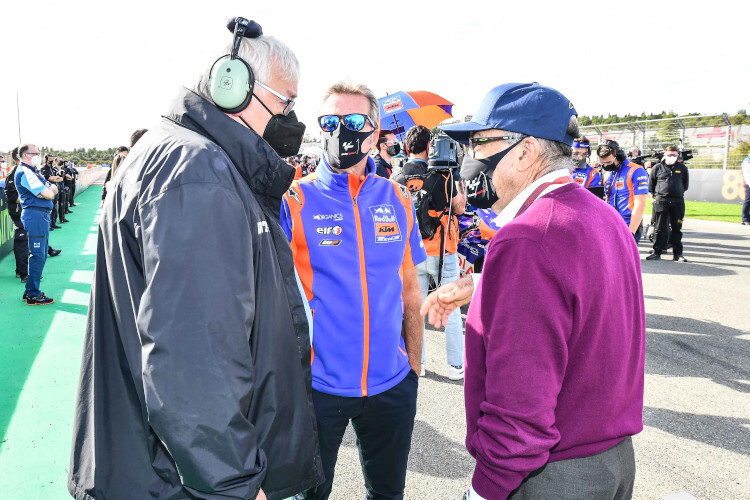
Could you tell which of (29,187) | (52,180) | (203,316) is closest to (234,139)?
(203,316)

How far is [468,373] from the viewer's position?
5.29ft

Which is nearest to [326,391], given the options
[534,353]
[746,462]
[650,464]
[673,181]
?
[534,353]

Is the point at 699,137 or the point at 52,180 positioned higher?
the point at 699,137

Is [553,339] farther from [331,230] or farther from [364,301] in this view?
[331,230]

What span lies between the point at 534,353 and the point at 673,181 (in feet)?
36.3

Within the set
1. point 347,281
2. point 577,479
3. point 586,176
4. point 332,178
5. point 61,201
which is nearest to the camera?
point 577,479

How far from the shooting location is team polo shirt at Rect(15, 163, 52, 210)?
716 cm

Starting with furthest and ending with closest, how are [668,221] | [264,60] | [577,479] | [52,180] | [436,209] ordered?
1. [52,180]
2. [668,221]
3. [436,209]
4. [264,60]
5. [577,479]

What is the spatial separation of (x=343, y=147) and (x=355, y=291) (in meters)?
0.70

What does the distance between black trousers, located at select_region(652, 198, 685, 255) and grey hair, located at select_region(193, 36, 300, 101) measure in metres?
10.9

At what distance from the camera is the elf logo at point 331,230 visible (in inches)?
88.5

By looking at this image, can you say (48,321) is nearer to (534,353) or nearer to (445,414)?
(445,414)

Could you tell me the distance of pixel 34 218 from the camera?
7.25 meters

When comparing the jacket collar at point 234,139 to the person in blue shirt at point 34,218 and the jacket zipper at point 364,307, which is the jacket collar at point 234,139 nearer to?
the jacket zipper at point 364,307
